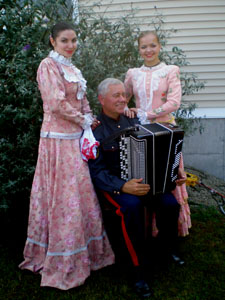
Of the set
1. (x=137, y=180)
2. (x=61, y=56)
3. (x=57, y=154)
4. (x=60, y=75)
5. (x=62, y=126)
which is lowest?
(x=137, y=180)

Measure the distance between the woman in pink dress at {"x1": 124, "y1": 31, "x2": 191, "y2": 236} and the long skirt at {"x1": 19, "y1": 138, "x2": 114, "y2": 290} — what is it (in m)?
0.82

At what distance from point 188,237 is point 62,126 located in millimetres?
1854

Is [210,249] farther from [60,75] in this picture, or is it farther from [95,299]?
[60,75]

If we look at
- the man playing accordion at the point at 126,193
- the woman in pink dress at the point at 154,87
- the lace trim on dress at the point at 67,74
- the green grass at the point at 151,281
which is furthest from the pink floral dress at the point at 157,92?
the lace trim on dress at the point at 67,74

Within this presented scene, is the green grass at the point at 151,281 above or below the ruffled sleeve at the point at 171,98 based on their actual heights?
below

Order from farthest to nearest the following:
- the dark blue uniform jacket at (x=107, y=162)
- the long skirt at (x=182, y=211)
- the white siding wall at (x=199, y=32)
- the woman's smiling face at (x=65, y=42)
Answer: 1. the white siding wall at (x=199, y=32)
2. the long skirt at (x=182, y=211)
3. the dark blue uniform jacket at (x=107, y=162)
4. the woman's smiling face at (x=65, y=42)

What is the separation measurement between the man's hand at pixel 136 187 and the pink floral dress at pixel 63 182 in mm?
341

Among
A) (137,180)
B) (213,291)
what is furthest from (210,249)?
(137,180)

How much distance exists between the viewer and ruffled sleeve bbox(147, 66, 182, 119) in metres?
2.91

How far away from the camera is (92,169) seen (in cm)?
272

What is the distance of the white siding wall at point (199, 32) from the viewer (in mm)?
4910

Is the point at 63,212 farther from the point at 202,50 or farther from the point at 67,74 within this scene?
the point at 202,50

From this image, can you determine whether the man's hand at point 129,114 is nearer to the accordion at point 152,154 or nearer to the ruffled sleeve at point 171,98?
the ruffled sleeve at point 171,98

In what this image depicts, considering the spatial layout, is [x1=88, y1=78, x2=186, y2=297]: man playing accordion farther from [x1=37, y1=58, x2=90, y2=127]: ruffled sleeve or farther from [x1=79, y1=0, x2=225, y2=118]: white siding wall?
[x1=79, y1=0, x2=225, y2=118]: white siding wall
